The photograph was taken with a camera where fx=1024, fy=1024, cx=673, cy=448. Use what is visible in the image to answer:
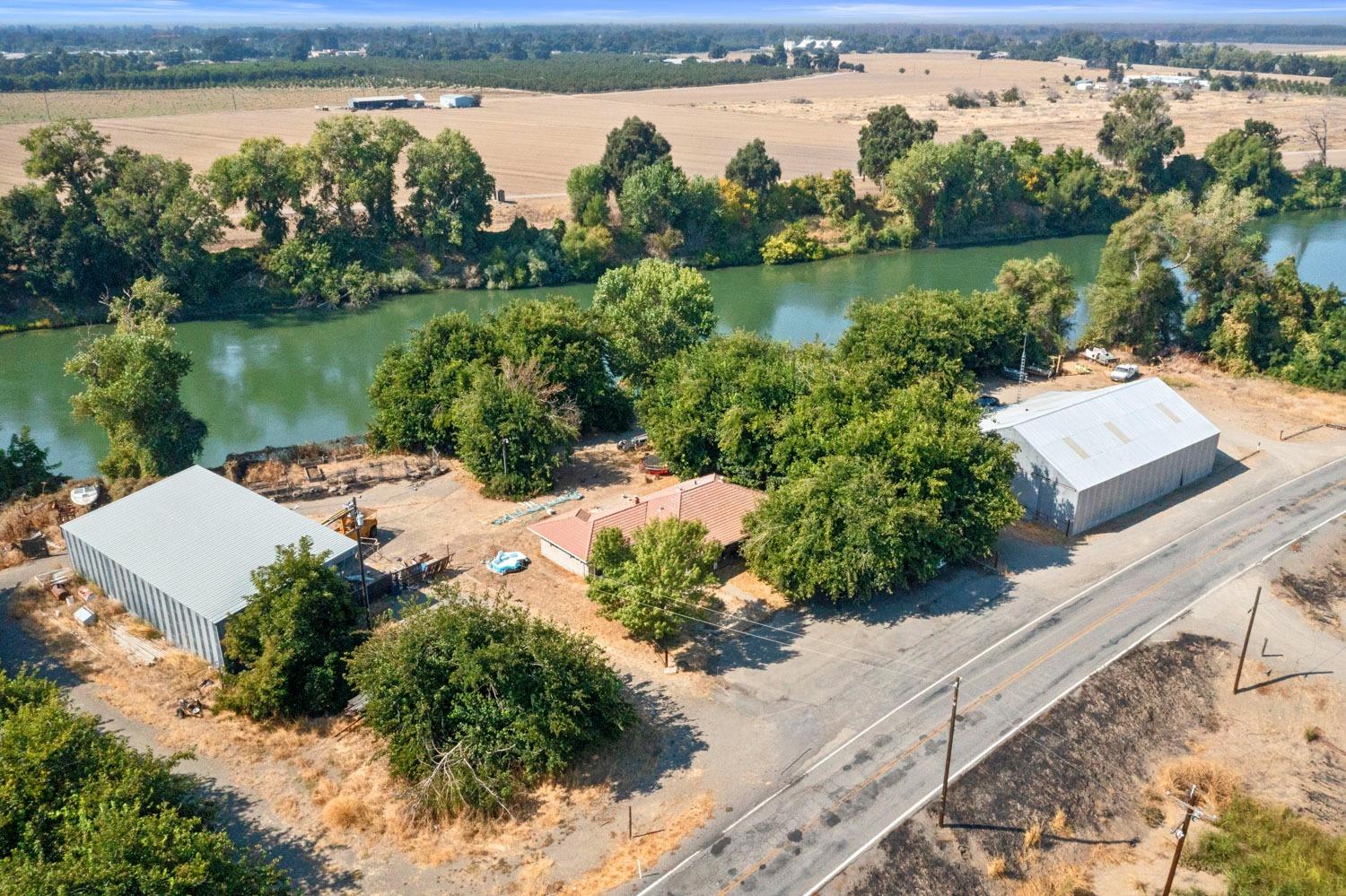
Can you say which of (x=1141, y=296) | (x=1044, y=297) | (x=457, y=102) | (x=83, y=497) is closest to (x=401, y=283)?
(x=83, y=497)

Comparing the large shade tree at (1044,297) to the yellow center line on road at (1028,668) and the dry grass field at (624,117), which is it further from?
the dry grass field at (624,117)

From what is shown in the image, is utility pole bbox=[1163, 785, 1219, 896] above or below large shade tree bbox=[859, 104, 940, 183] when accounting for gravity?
below

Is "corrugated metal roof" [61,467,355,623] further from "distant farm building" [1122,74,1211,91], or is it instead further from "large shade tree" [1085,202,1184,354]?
"distant farm building" [1122,74,1211,91]

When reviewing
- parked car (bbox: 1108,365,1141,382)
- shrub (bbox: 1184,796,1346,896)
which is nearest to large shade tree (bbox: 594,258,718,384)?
parked car (bbox: 1108,365,1141,382)

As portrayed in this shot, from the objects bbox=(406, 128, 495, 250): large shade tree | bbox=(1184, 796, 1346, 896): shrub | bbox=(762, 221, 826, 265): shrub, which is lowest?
bbox=(1184, 796, 1346, 896): shrub

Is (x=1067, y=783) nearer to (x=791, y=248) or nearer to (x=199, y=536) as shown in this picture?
(x=199, y=536)

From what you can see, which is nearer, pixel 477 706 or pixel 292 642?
pixel 477 706

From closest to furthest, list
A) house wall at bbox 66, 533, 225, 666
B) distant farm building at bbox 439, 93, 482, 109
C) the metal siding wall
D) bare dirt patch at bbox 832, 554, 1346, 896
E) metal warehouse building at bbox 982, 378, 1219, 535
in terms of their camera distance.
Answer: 1. bare dirt patch at bbox 832, 554, 1346, 896
2. house wall at bbox 66, 533, 225, 666
3. the metal siding wall
4. metal warehouse building at bbox 982, 378, 1219, 535
5. distant farm building at bbox 439, 93, 482, 109
